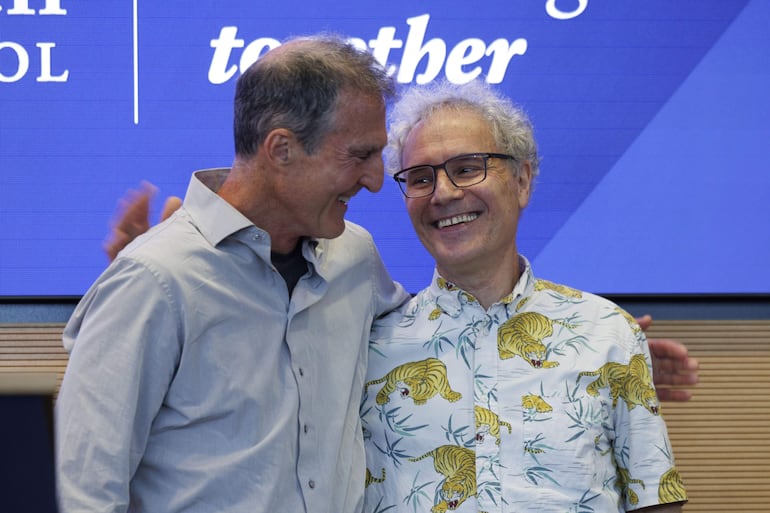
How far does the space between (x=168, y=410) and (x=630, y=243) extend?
1.62m

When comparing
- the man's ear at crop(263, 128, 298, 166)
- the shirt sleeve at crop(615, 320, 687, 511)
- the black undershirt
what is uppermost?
the man's ear at crop(263, 128, 298, 166)

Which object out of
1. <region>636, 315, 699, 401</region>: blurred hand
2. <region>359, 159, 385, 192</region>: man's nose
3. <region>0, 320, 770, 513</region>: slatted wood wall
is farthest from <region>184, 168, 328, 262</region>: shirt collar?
<region>0, 320, 770, 513</region>: slatted wood wall

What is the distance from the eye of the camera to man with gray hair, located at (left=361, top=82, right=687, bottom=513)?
1.92 meters

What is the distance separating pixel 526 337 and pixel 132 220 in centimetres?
82

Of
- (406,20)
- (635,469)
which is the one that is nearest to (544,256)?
(406,20)

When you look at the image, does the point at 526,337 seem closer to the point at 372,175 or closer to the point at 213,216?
the point at 372,175

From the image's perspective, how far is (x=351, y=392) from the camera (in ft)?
6.43

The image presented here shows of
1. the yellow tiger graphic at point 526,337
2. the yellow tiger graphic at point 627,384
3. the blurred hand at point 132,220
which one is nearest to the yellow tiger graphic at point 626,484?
the yellow tiger graphic at point 627,384

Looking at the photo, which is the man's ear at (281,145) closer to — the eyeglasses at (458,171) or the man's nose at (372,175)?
the man's nose at (372,175)

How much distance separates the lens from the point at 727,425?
3.09 metres

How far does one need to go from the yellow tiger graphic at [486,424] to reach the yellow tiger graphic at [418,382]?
5cm

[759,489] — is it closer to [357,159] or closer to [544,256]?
[544,256]

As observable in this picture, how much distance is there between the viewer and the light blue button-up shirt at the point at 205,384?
63.2 inches

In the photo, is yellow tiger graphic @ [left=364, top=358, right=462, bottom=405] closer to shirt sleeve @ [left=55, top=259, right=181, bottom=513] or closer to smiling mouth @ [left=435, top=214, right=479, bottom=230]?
smiling mouth @ [left=435, top=214, right=479, bottom=230]
